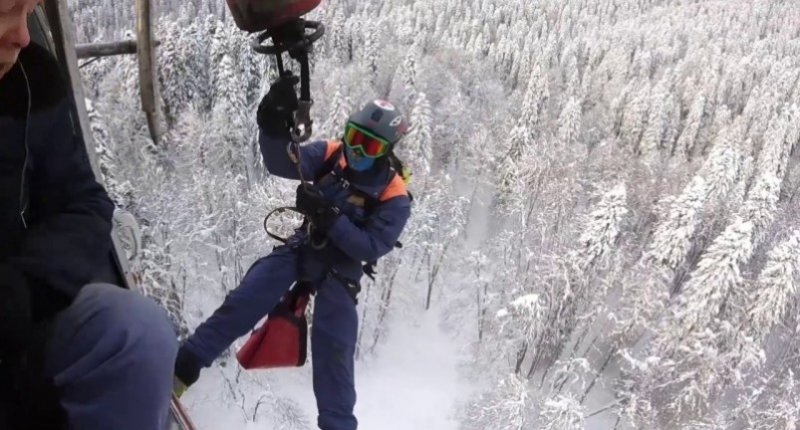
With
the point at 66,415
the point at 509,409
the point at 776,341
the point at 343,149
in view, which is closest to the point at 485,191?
the point at 776,341

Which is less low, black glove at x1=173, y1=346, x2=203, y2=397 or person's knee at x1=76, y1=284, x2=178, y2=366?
person's knee at x1=76, y1=284, x2=178, y2=366

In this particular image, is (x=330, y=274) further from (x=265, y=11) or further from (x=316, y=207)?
(x=265, y=11)

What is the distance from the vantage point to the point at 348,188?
4395 millimetres

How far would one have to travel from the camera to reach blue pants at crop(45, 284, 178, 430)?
1.54 meters

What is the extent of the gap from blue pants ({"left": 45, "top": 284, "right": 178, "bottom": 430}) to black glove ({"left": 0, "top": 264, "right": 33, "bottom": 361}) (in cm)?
7

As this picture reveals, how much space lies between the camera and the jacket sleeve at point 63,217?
1690mm

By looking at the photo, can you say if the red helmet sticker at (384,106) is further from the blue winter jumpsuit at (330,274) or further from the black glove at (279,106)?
the black glove at (279,106)

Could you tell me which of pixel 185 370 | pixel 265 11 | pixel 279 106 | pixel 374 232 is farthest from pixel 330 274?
pixel 265 11

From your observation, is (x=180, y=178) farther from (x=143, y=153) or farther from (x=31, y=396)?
(x=31, y=396)

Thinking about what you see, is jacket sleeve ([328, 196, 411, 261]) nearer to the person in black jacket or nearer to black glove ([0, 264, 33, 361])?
the person in black jacket

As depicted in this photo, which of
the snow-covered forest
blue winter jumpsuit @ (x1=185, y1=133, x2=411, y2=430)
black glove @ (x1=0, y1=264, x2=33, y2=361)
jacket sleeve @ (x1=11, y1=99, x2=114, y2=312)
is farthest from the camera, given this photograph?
the snow-covered forest

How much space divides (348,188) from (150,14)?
197 cm

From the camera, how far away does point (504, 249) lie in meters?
34.1

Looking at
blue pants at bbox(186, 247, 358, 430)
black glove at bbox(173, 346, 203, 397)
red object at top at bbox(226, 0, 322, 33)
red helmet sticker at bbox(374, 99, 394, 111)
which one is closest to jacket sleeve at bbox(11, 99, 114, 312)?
red object at top at bbox(226, 0, 322, 33)
